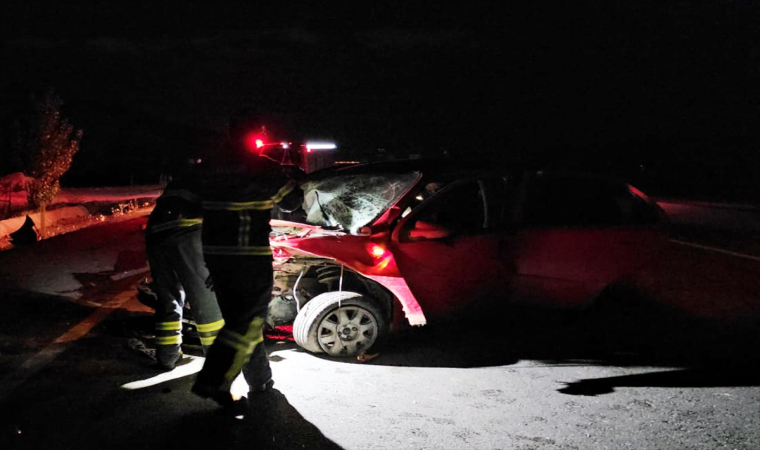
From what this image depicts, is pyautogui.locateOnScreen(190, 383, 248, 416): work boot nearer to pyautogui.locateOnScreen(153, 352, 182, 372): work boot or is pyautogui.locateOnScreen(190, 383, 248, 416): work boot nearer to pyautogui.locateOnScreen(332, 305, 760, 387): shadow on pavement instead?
pyautogui.locateOnScreen(153, 352, 182, 372): work boot

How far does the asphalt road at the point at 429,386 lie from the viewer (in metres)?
3.81

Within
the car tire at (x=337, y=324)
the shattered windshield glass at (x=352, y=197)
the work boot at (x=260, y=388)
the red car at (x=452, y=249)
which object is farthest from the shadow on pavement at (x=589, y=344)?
the shattered windshield glass at (x=352, y=197)

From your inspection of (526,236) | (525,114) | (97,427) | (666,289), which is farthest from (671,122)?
(97,427)

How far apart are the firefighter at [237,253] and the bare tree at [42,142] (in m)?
11.2

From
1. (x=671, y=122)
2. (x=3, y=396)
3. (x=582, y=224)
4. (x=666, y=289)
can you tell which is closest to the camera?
(x=3, y=396)

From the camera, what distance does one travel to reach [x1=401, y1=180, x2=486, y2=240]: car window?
5.43m

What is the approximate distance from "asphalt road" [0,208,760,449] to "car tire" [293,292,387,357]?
0.14 metres

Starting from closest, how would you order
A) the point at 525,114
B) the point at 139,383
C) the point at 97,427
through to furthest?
the point at 97,427 < the point at 139,383 < the point at 525,114

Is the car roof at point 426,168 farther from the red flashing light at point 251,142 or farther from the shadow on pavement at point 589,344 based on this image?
the red flashing light at point 251,142

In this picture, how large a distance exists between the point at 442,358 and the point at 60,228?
11267 millimetres

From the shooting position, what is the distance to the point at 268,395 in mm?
4367

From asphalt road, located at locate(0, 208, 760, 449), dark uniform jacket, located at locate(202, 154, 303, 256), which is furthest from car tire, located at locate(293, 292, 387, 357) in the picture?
dark uniform jacket, located at locate(202, 154, 303, 256)

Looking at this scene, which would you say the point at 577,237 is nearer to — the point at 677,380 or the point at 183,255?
the point at 677,380

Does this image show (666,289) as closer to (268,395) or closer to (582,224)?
(582,224)
